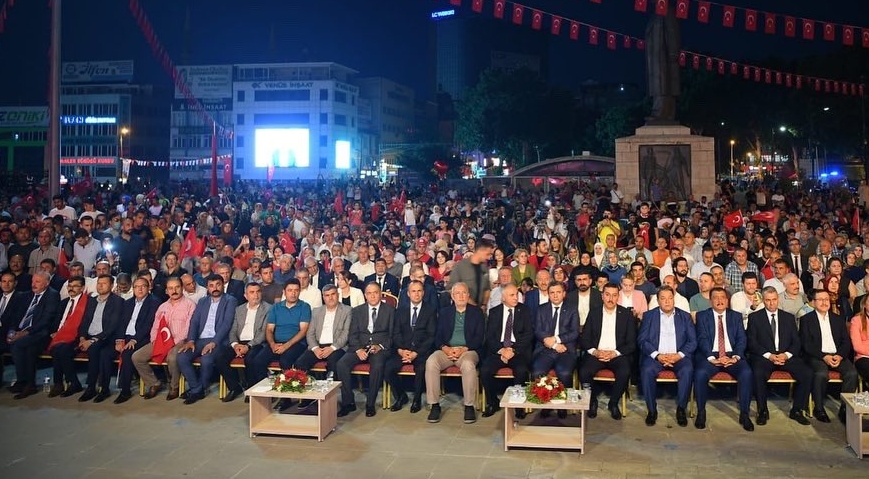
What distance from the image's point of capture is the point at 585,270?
9.67 m

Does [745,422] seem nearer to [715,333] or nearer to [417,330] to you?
[715,333]

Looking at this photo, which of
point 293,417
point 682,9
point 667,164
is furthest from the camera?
point 667,164

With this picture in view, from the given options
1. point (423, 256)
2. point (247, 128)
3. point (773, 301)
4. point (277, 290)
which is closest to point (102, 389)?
point (277, 290)

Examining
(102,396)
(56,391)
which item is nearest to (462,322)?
(102,396)

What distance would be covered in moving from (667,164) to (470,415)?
16273mm

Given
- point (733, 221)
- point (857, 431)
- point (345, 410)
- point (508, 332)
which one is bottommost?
point (345, 410)

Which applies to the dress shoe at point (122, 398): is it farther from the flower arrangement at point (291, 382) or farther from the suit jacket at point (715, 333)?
the suit jacket at point (715, 333)

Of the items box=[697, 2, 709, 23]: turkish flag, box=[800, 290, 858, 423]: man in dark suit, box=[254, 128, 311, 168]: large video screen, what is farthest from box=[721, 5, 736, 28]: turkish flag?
box=[254, 128, 311, 168]: large video screen

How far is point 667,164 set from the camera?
22.3m

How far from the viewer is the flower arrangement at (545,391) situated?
7012mm

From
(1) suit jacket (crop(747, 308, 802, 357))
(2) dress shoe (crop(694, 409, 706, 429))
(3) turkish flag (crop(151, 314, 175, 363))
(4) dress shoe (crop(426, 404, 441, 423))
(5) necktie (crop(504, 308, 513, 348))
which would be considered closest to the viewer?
(2) dress shoe (crop(694, 409, 706, 429))

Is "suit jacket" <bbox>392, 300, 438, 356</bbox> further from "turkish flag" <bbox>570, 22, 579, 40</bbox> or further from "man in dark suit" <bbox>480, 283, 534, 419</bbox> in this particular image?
"turkish flag" <bbox>570, 22, 579, 40</bbox>

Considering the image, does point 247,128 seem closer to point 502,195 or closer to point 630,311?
point 502,195

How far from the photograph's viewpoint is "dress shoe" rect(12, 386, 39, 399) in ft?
30.2
